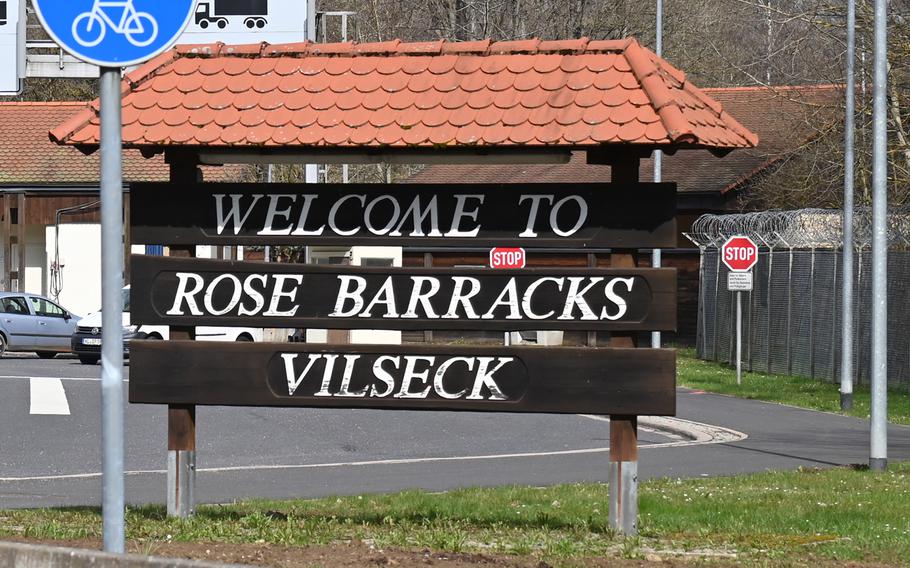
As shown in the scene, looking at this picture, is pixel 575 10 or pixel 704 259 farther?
pixel 575 10

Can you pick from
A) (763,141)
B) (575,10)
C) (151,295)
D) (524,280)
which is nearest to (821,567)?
(524,280)

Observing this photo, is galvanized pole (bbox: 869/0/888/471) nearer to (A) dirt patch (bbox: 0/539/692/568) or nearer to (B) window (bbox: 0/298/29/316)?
(A) dirt patch (bbox: 0/539/692/568)

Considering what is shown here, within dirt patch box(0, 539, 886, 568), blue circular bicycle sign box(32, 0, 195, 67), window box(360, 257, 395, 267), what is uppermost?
blue circular bicycle sign box(32, 0, 195, 67)

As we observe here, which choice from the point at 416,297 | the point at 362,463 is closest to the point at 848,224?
the point at 362,463

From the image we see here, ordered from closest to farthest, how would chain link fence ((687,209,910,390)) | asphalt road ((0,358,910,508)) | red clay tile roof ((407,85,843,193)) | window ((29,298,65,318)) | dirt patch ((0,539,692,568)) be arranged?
dirt patch ((0,539,692,568))
asphalt road ((0,358,910,508))
chain link fence ((687,209,910,390))
window ((29,298,65,318))
red clay tile roof ((407,85,843,193))

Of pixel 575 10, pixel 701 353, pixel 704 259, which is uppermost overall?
pixel 575 10

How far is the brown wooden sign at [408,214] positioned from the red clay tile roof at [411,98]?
1.18 feet

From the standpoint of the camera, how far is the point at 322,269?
8.78 metres

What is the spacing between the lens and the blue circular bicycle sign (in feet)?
20.4

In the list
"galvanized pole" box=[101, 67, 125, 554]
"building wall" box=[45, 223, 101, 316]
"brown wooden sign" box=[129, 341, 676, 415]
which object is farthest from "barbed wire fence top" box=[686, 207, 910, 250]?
"galvanized pole" box=[101, 67, 125, 554]

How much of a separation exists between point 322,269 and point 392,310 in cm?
47

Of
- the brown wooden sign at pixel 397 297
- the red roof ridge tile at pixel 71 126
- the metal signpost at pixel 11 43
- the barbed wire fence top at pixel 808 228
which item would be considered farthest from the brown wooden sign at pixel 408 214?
the metal signpost at pixel 11 43

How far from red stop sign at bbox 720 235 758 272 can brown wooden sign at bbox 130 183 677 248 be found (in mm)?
20637

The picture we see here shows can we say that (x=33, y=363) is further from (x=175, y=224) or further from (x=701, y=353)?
(x=175, y=224)
